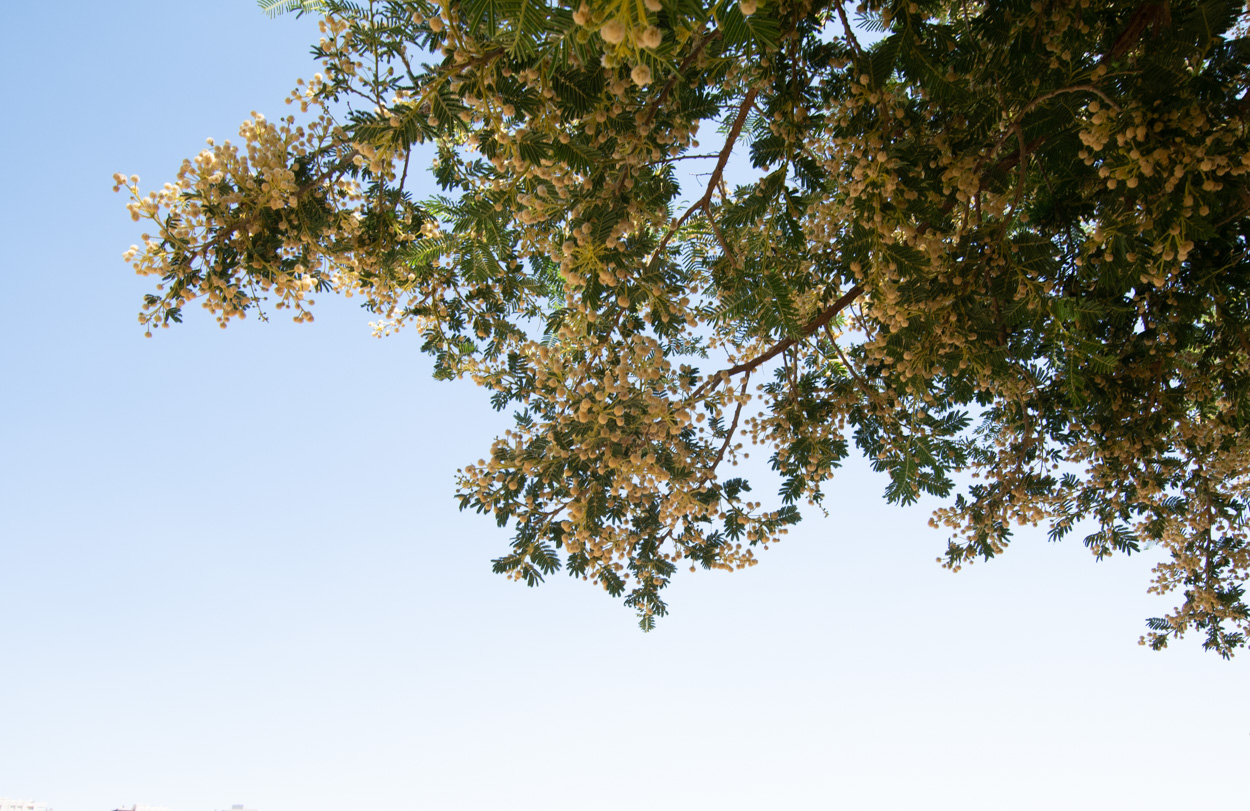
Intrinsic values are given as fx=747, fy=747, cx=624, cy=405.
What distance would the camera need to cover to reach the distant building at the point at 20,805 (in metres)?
57.5

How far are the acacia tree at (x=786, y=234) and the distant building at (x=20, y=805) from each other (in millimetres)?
77072

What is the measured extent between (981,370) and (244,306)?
3.07 meters

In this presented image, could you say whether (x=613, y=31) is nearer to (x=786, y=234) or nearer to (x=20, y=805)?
(x=786, y=234)

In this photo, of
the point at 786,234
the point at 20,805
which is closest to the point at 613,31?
the point at 786,234

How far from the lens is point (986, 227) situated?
308 cm

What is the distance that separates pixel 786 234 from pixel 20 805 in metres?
81.0

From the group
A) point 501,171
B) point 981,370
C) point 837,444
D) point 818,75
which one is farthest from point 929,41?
point 837,444

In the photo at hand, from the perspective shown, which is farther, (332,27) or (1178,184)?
(332,27)

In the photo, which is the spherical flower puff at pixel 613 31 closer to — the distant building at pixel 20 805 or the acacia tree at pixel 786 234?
the acacia tree at pixel 786 234

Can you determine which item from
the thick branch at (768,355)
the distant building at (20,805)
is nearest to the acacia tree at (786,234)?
the thick branch at (768,355)

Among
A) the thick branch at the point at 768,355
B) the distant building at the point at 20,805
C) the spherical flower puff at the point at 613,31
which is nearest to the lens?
the spherical flower puff at the point at 613,31

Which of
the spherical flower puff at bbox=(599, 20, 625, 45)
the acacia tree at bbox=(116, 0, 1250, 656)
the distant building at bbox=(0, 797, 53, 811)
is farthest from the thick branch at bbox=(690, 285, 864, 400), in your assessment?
the distant building at bbox=(0, 797, 53, 811)

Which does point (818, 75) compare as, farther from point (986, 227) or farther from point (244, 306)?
point (244, 306)

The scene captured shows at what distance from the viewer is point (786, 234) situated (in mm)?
3299
